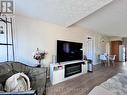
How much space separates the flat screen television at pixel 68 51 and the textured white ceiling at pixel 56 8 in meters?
1.07

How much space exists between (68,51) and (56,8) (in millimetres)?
2041

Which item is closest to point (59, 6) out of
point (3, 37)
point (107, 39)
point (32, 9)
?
point (32, 9)

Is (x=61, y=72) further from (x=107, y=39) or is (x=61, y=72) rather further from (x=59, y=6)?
(x=107, y=39)

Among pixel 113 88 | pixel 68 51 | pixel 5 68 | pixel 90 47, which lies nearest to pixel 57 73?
pixel 68 51

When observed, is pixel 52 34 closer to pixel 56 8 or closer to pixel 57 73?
pixel 56 8

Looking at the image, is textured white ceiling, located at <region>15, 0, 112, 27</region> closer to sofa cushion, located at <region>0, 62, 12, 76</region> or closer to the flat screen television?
the flat screen television

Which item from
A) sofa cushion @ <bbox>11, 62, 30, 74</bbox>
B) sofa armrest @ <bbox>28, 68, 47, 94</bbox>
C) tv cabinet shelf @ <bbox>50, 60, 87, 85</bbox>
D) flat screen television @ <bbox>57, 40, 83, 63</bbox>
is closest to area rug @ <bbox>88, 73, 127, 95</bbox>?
sofa armrest @ <bbox>28, 68, 47, 94</bbox>

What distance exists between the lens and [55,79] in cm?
429

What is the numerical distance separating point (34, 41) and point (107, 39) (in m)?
8.14

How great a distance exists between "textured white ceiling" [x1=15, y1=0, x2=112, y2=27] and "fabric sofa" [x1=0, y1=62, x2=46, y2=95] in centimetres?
171

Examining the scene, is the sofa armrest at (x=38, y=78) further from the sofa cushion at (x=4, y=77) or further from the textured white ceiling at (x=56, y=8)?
the textured white ceiling at (x=56, y=8)

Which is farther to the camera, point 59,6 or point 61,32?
point 61,32

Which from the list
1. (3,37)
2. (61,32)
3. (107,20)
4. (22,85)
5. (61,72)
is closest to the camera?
(22,85)

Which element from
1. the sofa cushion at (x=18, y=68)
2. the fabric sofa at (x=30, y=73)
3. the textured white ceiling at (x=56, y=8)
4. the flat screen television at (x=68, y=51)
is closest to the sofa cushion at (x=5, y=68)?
the fabric sofa at (x=30, y=73)
